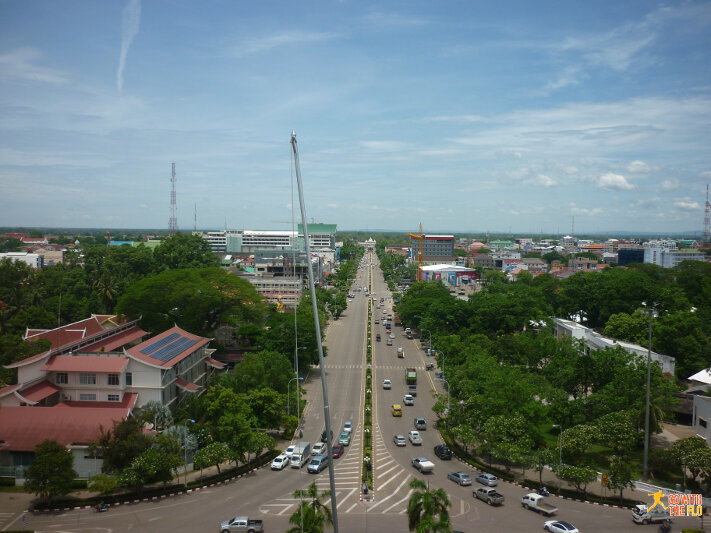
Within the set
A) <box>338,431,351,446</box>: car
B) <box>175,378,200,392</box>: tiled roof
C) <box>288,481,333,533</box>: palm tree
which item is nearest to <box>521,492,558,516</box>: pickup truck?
<box>288,481,333,533</box>: palm tree

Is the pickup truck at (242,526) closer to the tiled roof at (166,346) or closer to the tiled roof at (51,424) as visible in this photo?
the tiled roof at (51,424)

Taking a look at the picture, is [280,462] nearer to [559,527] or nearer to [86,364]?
[86,364]

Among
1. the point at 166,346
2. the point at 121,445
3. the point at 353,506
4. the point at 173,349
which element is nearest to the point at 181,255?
the point at 166,346

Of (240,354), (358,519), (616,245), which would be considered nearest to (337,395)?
(240,354)

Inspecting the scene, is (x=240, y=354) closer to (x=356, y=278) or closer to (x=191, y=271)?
(x=191, y=271)

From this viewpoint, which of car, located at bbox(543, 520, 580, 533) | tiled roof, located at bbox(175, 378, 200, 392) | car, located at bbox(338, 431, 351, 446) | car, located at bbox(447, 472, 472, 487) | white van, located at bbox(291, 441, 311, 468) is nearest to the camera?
car, located at bbox(543, 520, 580, 533)

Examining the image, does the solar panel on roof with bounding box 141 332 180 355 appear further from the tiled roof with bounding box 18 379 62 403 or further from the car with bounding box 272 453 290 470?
the car with bounding box 272 453 290 470
